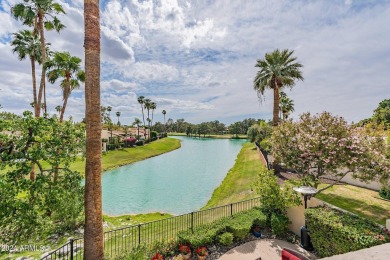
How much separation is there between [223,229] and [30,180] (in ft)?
21.7

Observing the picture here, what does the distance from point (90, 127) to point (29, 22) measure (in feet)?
42.4

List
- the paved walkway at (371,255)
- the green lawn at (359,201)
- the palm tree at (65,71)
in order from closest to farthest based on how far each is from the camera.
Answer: the paved walkway at (371,255) < the green lawn at (359,201) < the palm tree at (65,71)

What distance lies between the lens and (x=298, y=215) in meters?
9.26

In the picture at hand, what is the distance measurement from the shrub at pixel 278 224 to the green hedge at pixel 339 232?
1.19m

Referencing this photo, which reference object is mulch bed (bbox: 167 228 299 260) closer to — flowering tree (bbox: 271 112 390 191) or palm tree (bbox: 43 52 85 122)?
flowering tree (bbox: 271 112 390 191)

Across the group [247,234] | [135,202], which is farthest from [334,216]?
[135,202]

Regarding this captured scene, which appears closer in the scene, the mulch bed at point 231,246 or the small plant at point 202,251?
the small plant at point 202,251

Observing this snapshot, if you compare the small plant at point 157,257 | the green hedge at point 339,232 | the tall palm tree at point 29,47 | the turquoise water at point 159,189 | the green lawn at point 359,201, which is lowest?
the turquoise water at point 159,189

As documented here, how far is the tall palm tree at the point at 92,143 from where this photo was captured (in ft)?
17.6

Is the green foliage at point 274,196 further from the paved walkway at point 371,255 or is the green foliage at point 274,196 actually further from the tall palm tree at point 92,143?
the paved walkway at point 371,255

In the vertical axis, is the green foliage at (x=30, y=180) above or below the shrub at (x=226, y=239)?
above

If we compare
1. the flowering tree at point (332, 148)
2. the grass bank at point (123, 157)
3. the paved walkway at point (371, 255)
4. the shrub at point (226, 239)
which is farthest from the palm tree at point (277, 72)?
the grass bank at point (123, 157)

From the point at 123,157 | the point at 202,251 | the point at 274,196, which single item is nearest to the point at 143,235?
the point at 202,251

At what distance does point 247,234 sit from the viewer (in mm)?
8773
